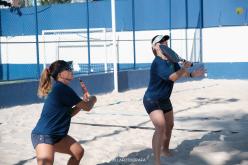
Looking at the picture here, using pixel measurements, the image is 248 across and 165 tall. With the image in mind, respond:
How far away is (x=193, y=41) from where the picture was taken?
21609 mm

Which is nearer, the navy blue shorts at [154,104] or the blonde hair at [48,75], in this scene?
the blonde hair at [48,75]

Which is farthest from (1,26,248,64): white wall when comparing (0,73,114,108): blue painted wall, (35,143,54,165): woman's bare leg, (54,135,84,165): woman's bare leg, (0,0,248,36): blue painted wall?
(35,143,54,165): woman's bare leg

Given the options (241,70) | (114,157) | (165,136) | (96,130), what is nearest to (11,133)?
(96,130)

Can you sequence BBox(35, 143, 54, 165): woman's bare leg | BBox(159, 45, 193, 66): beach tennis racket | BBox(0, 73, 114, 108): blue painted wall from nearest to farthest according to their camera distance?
BBox(35, 143, 54, 165): woman's bare leg < BBox(159, 45, 193, 66): beach tennis racket < BBox(0, 73, 114, 108): blue painted wall

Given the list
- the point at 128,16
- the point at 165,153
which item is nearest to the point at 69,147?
the point at 165,153

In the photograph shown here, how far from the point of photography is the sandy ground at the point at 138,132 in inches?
249

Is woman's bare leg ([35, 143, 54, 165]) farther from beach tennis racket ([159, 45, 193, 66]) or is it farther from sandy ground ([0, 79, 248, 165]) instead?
beach tennis racket ([159, 45, 193, 66])

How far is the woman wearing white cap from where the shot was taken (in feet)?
18.4

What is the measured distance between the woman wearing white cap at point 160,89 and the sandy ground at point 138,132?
1.79ft

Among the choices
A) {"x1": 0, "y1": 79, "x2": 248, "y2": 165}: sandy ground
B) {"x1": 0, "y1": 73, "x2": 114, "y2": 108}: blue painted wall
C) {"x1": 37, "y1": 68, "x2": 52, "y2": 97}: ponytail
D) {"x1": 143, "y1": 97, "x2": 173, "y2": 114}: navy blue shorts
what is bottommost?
{"x1": 0, "y1": 79, "x2": 248, "y2": 165}: sandy ground

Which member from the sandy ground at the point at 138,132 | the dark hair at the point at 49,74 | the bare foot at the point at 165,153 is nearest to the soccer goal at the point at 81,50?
the sandy ground at the point at 138,132

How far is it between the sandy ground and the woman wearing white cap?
55 centimetres

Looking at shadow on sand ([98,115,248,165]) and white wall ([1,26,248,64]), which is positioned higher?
white wall ([1,26,248,64])

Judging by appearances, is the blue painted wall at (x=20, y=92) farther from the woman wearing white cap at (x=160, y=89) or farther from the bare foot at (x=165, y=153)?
the woman wearing white cap at (x=160, y=89)
